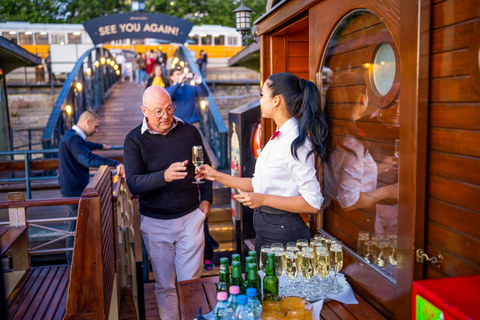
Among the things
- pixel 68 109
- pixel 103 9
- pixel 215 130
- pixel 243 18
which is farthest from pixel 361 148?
pixel 103 9

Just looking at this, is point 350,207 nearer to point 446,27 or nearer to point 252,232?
point 446,27

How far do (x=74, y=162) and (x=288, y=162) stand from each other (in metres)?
3.04

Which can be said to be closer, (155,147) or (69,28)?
(155,147)

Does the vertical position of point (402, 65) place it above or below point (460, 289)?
above

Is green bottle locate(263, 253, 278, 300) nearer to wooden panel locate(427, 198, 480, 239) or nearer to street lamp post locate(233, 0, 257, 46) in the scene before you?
wooden panel locate(427, 198, 480, 239)

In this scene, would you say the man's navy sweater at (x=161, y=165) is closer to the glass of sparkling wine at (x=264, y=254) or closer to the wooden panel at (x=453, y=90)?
the glass of sparkling wine at (x=264, y=254)

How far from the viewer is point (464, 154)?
1521mm

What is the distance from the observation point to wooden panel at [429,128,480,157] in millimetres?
A: 1475

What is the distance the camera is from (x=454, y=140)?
156 cm

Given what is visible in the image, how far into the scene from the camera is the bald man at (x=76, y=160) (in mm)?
4428

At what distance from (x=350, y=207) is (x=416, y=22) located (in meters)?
1.15

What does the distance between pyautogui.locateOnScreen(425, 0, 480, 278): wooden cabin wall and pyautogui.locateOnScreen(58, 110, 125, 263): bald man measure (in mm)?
3313

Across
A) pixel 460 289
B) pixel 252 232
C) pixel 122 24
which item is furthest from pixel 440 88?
pixel 122 24

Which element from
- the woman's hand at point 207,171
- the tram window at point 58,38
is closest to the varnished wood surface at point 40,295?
the woman's hand at point 207,171
